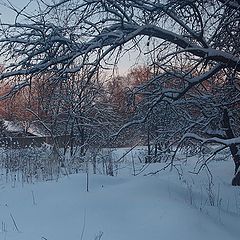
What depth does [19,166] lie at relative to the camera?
1353 cm

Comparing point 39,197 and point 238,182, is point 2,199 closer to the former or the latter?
point 39,197

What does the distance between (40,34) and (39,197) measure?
2.79 m

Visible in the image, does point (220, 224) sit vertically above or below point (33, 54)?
below

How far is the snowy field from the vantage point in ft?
17.9

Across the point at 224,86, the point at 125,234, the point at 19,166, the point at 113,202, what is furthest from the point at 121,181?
the point at 19,166

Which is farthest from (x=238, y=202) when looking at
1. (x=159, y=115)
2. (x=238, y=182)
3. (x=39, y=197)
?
(x=39, y=197)

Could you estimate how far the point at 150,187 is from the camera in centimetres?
771

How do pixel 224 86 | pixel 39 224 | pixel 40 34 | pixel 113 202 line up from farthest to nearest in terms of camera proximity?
1. pixel 224 86
2. pixel 40 34
3. pixel 113 202
4. pixel 39 224

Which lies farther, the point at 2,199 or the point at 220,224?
the point at 2,199

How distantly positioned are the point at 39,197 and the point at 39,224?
1.85 m

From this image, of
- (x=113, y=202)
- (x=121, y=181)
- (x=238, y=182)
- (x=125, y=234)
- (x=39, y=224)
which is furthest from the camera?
(x=238, y=182)

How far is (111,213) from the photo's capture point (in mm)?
6285

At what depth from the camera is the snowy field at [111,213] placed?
544 cm

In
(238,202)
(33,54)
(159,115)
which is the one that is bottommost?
(238,202)
